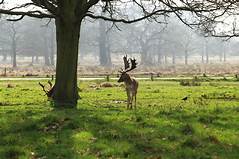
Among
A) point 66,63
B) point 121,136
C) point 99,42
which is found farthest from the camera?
point 99,42

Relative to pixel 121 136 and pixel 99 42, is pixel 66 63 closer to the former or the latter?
pixel 121 136

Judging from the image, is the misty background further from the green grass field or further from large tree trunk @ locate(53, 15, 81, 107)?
the green grass field

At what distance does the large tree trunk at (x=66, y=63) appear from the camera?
17.3 metres

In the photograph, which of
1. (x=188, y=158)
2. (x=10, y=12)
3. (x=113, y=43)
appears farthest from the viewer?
(x=113, y=43)

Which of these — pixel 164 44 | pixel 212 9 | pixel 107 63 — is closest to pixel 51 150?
pixel 212 9

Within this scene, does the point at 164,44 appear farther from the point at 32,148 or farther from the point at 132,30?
the point at 32,148

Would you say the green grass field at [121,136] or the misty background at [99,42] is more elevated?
the misty background at [99,42]

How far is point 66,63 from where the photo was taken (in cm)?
1742

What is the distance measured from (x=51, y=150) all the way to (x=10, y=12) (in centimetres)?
917

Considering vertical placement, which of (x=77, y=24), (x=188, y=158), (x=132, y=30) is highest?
(x=132, y=30)

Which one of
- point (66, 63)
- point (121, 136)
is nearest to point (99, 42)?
point (66, 63)

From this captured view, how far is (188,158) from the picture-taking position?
9.27 m

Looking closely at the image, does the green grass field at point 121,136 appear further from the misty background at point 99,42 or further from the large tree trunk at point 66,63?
the misty background at point 99,42

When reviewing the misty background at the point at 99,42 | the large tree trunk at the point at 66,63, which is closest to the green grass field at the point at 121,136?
the large tree trunk at the point at 66,63
